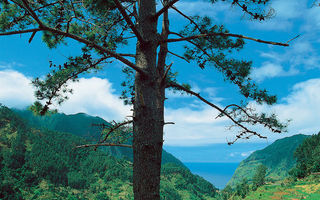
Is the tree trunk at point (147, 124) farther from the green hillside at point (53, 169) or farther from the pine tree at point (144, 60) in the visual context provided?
the green hillside at point (53, 169)

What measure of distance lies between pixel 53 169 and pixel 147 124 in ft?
337

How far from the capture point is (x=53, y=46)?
5.80 metres

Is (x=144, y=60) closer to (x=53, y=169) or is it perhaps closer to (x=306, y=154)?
(x=306, y=154)

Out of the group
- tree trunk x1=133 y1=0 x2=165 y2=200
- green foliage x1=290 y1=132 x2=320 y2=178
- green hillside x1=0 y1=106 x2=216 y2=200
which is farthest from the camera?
green hillside x1=0 y1=106 x2=216 y2=200

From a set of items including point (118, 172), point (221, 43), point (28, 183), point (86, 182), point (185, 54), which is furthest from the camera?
point (118, 172)

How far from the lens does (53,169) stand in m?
90.8

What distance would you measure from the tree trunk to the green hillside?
243 feet

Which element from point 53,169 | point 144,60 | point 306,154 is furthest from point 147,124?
point 53,169

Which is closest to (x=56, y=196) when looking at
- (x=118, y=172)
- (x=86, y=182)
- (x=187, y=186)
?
(x=86, y=182)

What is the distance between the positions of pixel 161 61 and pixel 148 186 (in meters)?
2.03

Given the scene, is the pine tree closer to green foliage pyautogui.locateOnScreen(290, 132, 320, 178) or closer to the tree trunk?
the tree trunk

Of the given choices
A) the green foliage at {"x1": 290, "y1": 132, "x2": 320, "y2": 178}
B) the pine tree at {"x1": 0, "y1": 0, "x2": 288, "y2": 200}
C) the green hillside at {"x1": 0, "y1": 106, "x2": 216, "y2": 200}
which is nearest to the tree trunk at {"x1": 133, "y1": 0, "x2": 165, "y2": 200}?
the pine tree at {"x1": 0, "y1": 0, "x2": 288, "y2": 200}

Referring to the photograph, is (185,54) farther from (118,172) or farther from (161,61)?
(118,172)

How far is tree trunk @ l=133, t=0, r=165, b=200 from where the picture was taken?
2869mm
